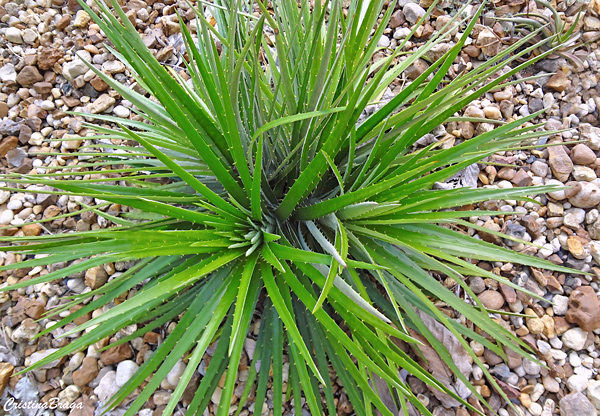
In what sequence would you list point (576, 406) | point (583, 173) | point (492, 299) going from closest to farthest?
point (576, 406) → point (492, 299) → point (583, 173)

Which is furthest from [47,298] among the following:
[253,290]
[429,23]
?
[429,23]

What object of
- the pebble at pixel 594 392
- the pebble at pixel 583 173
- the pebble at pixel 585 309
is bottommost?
the pebble at pixel 594 392

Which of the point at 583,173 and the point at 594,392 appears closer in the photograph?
the point at 594,392

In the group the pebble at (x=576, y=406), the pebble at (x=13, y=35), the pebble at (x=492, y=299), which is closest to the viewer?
the pebble at (x=576, y=406)

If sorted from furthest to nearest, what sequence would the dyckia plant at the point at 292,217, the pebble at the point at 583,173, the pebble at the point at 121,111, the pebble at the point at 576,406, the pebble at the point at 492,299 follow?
the pebble at the point at 121,111 < the pebble at the point at 583,173 < the pebble at the point at 492,299 < the pebble at the point at 576,406 < the dyckia plant at the point at 292,217

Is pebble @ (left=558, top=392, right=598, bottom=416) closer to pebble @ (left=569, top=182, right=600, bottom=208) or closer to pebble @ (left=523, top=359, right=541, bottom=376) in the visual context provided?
pebble @ (left=523, top=359, right=541, bottom=376)

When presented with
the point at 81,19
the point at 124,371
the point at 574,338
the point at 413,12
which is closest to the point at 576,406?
the point at 574,338

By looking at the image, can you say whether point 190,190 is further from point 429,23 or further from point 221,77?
point 429,23

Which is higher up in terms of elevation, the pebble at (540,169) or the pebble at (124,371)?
the pebble at (124,371)

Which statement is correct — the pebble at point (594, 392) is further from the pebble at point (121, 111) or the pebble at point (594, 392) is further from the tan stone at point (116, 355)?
the pebble at point (121, 111)

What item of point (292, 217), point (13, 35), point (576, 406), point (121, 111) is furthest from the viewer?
point (13, 35)

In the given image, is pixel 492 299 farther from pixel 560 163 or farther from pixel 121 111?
pixel 121 111

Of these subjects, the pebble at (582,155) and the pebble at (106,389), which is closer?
the pebble at (106,389)

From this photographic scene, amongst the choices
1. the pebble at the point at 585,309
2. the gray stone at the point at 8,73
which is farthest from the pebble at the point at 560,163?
the gray stone at the point at 8,73
